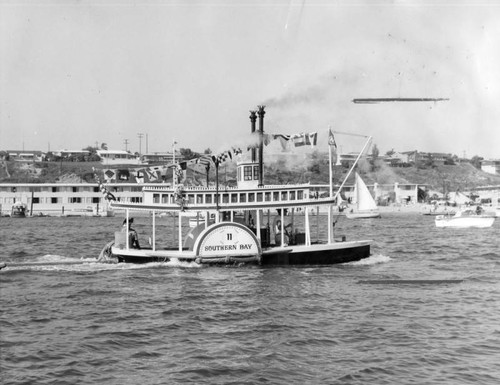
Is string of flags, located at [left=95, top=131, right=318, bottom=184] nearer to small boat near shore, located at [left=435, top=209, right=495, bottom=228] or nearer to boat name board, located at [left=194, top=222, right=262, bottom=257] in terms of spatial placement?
boat name board, located at [left=194, top=222, right=262, bottom=257]

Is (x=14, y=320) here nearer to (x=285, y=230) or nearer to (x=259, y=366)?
(x=259, y=366)

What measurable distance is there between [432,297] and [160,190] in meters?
16.3

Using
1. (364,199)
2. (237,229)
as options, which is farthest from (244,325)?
(364,199)

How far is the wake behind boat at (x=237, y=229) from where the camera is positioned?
34781 mm

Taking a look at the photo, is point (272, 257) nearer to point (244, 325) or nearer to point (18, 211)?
point (244, 325)

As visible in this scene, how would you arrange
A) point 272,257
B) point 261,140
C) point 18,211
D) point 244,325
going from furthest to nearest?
point 18,211
point 261,140
point 272,257
point 244,325

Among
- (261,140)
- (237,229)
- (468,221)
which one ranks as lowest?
(468,221)

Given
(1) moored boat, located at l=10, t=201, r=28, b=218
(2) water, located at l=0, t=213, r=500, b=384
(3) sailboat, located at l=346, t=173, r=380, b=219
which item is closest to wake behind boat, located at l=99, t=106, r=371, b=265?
(2) water, located at l=0, t=213, r=500, b=384

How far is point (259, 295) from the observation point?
27.6 metres

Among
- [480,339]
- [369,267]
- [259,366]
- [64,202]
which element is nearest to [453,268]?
[369,267]

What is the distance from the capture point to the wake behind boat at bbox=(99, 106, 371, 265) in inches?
1369

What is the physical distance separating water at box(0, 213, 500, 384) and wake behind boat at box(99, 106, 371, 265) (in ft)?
2.74

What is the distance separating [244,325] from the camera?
22.5 meters

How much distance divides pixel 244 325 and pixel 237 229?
→ 1244cm
